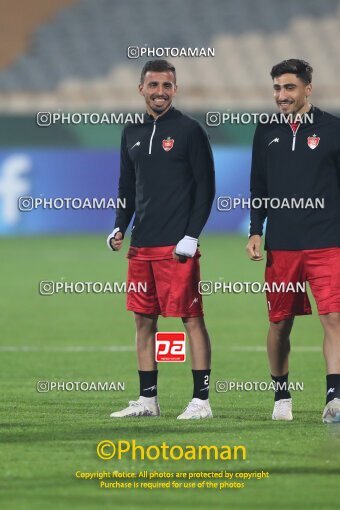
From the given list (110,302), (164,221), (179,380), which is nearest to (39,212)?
(110,302)

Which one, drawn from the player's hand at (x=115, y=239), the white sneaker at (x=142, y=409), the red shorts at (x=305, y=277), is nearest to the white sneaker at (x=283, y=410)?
the red shorts at (x=305, y=277)

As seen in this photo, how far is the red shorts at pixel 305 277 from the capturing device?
7332 millimetres

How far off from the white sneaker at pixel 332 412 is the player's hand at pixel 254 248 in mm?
918

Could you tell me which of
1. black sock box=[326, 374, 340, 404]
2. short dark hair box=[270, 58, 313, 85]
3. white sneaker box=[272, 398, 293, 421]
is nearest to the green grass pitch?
white sneaker box=[272, 398, 293, 421]

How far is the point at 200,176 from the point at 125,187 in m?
0.57

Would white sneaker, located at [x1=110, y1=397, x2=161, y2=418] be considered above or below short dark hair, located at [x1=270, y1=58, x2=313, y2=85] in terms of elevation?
below

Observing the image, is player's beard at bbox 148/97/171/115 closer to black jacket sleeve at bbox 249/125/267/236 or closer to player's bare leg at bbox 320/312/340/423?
black jacket sleeve at bbox 249/125/267/236

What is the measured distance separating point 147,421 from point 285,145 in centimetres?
175

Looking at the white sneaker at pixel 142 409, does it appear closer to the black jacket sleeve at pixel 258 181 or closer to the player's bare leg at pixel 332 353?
the player's bare leg at pixel 332 353

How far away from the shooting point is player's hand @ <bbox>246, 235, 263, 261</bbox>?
7.23 metres

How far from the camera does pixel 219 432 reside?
22.6ft

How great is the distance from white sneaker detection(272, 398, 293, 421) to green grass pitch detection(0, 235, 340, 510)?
Result: 7 centimetres

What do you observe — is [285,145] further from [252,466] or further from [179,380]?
[179,380]

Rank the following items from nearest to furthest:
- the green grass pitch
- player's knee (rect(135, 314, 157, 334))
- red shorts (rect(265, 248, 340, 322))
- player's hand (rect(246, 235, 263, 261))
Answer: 1. the green grass pitch
2. player's hand (rect(246, 235, 263, 261))
3. red shorts (rect(265, 248, 340, 322))
4. player's knee (rect(135, 314, 157, 334))
